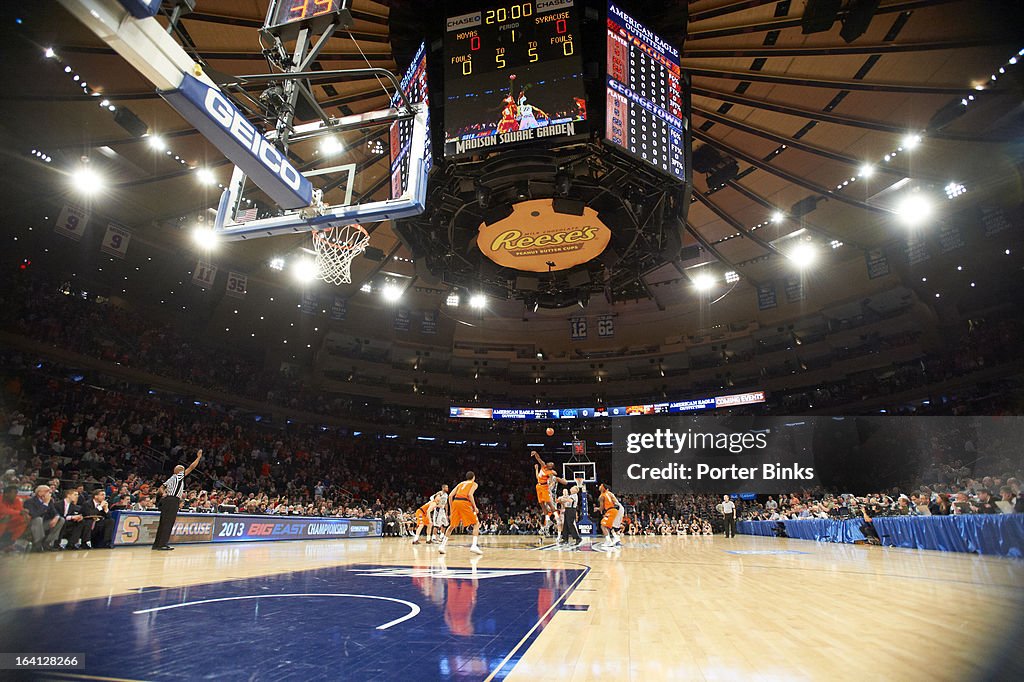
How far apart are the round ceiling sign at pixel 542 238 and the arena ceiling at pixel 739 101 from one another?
390 centimetres

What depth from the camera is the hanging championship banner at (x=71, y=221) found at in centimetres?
2034

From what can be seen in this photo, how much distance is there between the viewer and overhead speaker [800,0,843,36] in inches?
411

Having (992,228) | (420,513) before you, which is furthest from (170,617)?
(992,228)

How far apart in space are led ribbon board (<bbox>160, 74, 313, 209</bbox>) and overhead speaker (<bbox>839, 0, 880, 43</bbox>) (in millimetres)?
10806

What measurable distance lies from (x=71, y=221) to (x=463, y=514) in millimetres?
19806

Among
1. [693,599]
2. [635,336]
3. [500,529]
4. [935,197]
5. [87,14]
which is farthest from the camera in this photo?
[635,336]

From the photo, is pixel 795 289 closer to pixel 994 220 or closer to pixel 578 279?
pixel 994 220

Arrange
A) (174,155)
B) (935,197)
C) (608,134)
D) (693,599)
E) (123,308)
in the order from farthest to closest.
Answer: (123,308), (935,197), (174,155), (608,134), (693,599)

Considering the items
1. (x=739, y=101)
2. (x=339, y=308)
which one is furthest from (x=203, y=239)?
(x=739, y=101)

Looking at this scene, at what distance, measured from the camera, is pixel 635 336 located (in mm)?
38156

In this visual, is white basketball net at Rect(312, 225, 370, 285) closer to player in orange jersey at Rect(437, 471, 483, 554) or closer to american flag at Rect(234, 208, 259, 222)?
american flag at Rect(234, 208, 259, 222)

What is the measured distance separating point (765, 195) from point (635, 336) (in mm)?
20089

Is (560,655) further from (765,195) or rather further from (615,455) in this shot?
(615,455)

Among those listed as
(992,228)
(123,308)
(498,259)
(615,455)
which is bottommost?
(615,455)
